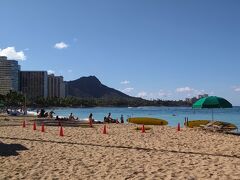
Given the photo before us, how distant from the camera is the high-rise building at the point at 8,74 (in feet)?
579

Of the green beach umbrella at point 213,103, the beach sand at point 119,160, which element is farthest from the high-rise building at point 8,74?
the beach sand at point 119,160

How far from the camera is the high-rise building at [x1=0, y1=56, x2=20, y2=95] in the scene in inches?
6949

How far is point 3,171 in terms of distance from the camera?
10578 mm

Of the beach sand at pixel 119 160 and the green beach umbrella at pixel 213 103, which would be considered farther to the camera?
the green beach umbrella at pixel 213 103

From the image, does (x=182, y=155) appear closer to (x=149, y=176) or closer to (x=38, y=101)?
(x=149, y=176)

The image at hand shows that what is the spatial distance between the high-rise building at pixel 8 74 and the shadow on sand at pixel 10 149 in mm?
163062

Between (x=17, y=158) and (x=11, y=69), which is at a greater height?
(x=11, y=69)

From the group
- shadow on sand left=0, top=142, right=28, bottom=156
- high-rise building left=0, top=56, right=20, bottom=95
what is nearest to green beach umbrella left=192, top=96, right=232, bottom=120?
shadow on sand left=0, top=142, right=28, bottom=156

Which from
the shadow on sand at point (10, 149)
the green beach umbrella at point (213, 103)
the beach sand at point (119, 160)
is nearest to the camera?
the beach sand at point (119, 160)

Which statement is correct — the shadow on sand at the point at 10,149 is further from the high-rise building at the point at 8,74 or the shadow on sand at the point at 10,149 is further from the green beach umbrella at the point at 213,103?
the high-rise building at the point at 8,74

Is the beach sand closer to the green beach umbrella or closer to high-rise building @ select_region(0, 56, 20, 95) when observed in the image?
the green beach umbrella

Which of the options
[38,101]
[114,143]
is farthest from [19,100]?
[114,143]

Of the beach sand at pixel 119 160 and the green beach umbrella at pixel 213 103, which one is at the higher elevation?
the green beach umbrella at pixel 213 103

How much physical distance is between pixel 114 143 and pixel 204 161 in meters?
6.02
